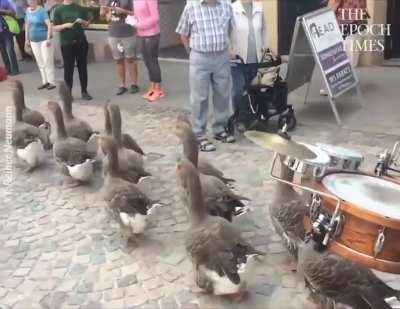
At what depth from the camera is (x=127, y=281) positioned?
175 inches

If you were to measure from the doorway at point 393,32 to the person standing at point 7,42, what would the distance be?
7.52 meters

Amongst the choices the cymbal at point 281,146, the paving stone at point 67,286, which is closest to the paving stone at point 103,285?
the paving stone at point 67,286

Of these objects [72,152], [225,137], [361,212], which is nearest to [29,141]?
[72,152]

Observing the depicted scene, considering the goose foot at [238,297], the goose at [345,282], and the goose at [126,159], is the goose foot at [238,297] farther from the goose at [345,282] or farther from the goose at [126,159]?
the goose at [126,159]

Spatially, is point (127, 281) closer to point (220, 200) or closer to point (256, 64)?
point (220, 200)

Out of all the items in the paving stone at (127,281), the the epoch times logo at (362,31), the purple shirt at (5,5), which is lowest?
the paving stone at (127,281)

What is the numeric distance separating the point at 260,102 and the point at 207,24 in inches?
49.9

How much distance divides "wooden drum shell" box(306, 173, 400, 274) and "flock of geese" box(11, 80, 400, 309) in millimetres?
86

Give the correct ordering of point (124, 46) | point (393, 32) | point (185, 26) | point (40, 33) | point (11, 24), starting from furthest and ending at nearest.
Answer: point (11, 24)
point (393, 32)
point (40, 33)
point (124, 46)
point (185, 26)

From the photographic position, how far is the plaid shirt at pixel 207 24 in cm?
642

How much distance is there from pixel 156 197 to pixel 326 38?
3344 millimetres

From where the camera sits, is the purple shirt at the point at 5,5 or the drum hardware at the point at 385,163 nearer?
the drum hardware at the point at 385,163

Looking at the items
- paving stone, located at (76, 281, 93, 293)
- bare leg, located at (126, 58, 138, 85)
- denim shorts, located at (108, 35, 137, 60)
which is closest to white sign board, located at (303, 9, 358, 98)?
denim shorts, located at (108, 35, 137, 60)

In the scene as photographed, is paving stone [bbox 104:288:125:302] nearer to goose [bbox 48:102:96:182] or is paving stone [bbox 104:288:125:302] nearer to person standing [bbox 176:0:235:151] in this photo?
goose [bbox 48:102:96:182]
